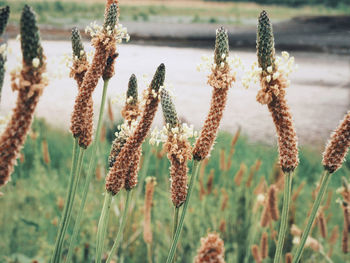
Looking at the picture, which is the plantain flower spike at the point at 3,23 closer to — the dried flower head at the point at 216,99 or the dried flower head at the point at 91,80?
the dried flower head at the point at 91,80

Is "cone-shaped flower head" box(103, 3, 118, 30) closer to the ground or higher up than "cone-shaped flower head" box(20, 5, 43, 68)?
higher up

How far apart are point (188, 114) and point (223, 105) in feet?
10.9

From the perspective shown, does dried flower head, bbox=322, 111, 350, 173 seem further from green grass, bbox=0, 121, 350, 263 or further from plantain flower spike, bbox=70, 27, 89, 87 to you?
green grass, bbox=0, 121, 350, 263

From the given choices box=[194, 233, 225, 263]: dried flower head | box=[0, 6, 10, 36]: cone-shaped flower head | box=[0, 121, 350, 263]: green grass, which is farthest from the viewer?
box=[0, 121, 350, 263]: green grass

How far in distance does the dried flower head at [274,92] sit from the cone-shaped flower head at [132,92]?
0.92 feet

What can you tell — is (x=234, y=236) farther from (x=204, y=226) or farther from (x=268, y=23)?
(x=268, y=23)

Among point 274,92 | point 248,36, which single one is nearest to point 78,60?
point 274,92

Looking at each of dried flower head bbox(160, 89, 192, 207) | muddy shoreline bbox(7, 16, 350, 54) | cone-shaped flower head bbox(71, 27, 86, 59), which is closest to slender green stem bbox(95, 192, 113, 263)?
dried flower head bbox(160, 89, 192, 207)

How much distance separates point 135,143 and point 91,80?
0.43 ft

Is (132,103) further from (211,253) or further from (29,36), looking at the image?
(211,253)

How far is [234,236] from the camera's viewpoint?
6.80ft

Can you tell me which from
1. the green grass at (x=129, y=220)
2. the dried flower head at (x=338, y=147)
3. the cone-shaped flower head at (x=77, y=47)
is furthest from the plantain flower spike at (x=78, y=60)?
the green grass at (x=129, y=220)

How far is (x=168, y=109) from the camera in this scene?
0.81 metres

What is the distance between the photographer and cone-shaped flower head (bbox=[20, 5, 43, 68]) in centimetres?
58
